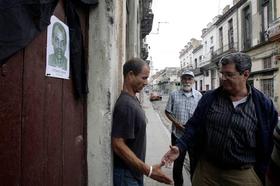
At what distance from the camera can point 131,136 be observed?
8.27 feet

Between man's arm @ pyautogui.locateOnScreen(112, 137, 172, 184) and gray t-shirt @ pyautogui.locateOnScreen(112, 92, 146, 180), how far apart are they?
0.06 meters

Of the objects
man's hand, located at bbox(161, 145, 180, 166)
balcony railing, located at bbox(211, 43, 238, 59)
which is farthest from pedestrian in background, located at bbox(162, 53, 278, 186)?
balcony railing, located at bbox(211, 43, 238, 59)

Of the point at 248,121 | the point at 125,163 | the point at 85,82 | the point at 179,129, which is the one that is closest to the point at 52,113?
the point at 85,82

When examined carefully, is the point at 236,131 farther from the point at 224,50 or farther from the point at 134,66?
the point at 224,50

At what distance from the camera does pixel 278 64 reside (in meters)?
20.5

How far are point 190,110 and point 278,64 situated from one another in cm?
1744

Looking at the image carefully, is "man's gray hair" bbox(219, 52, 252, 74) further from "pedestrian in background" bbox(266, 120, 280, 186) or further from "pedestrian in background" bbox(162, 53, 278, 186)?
"pedestrian in background" bbox(266, 120, 280, 186)

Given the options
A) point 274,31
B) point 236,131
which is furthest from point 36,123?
point 274,31

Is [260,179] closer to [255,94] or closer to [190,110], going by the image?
[255,94]

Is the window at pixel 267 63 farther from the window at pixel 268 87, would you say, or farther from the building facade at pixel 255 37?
the window at pixel 268 87

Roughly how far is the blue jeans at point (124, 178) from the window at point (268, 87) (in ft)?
65.8

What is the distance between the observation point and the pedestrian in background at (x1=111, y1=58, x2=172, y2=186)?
2.54 metres

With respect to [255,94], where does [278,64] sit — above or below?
above

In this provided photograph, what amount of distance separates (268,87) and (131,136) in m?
21.2
